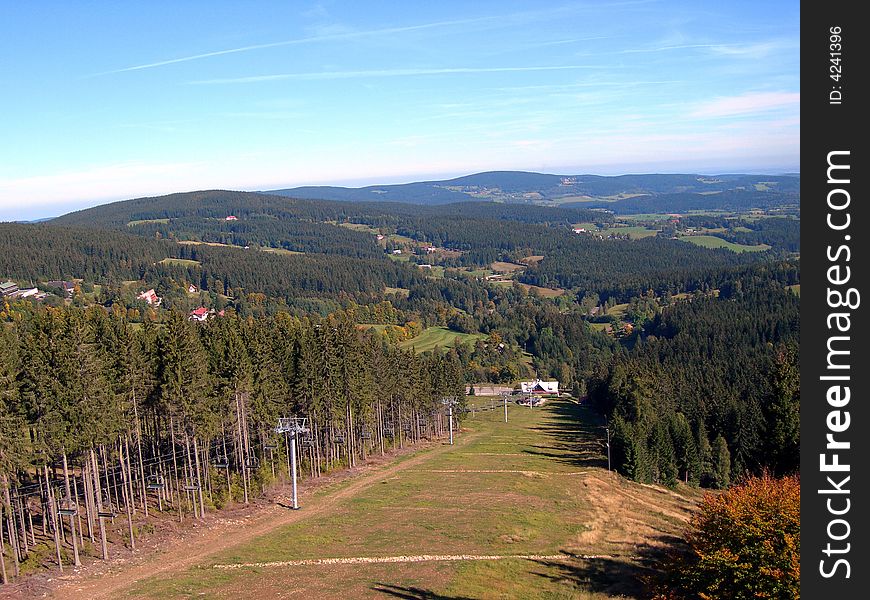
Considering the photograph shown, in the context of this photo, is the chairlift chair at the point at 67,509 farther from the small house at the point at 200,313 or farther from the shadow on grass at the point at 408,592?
the small house at the point at 200,313

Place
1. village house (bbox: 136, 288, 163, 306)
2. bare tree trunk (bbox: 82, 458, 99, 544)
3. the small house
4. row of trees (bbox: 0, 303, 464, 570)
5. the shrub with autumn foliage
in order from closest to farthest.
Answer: the shrub with autumn foliage, row of trees (bbox: 0, 303, 464, 570), bare tree trunk (bbox: 82, 458, 99, 544), the small house, village house (bbox: 136, 288, 163, 306)

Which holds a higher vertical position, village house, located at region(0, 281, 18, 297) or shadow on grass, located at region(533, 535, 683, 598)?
village house, located at region(0, 281, 18, 297)

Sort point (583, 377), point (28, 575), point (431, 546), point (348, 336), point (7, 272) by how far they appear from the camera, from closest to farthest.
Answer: point (28, 575) < point (431, 546) < point (348, 336) < point (583, 377) < point (7, 272)

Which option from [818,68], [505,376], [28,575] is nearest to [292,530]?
[28,575]

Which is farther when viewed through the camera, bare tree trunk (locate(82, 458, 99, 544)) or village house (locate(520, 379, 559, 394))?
village house (locate(520, 379, 559, 394))

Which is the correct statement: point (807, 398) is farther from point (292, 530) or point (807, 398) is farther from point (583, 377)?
point (583, 377)

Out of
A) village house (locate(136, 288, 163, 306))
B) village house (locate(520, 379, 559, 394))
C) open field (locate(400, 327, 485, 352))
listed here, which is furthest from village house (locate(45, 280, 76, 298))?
village house (locate(520, 379, 559, 394))

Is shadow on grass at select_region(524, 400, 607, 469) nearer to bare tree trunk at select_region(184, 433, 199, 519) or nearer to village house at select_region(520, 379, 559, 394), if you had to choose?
village house at select_region(520, 379, 559, 394)
